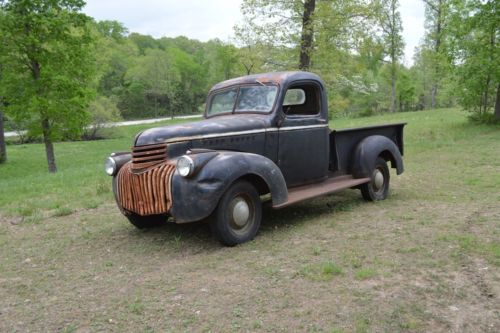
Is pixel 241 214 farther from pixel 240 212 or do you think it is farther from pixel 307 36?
pixel 307 36

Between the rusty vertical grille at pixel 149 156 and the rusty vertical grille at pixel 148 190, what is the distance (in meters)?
0.08

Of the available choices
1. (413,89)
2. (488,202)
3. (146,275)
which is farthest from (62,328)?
(413,89)

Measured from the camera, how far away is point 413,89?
51.0 meters

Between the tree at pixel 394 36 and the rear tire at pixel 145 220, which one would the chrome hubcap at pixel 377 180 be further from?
the tree at pixel 394 36

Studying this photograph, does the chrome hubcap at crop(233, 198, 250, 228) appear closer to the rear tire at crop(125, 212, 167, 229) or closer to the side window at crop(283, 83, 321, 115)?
the rear tire at crop(125, 212, 167, 229)

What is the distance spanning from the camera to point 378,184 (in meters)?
7.07

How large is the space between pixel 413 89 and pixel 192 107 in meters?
26.6

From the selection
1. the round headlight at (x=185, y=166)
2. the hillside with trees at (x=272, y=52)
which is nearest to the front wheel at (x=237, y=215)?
the round headlight at (x=185, y=166)

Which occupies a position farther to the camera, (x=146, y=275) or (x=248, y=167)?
(x=248, y=167)

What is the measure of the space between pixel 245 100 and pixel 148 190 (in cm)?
192

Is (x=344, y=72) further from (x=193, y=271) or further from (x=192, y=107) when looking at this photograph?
(x=192, y=107)

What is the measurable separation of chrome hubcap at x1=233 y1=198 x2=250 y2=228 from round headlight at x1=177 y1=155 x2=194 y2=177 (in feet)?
2.24

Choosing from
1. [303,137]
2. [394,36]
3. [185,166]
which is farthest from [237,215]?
[394,36]

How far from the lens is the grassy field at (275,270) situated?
3.38m
